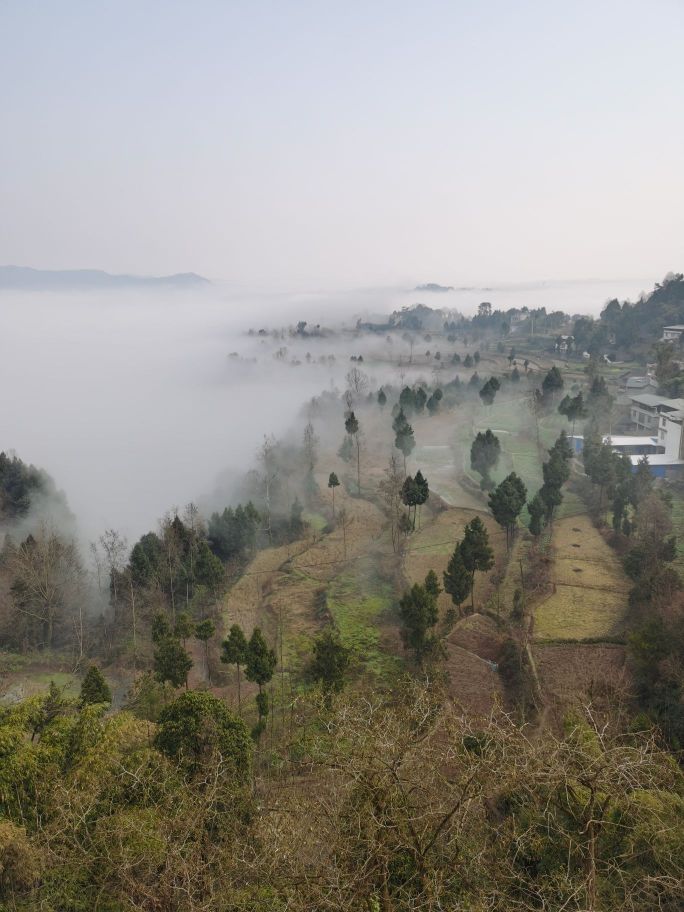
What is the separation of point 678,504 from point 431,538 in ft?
42.6

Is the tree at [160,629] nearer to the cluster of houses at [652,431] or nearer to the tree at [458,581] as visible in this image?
the tree at [458,581]

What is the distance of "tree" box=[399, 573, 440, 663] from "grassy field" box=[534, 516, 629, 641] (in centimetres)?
399

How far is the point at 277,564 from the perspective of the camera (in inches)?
1232

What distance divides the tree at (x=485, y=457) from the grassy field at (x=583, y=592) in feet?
20.4

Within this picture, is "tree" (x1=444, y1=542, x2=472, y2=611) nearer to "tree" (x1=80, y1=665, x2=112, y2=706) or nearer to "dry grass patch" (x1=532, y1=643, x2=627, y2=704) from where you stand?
"dry grass patch" (x1=532, y1=643, x2=627, y2=704)

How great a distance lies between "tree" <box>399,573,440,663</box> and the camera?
2011 centimetres

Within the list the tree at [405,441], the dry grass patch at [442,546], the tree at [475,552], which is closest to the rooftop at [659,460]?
the dry grass patch at [442,546]

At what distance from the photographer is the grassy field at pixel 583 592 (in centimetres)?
2166

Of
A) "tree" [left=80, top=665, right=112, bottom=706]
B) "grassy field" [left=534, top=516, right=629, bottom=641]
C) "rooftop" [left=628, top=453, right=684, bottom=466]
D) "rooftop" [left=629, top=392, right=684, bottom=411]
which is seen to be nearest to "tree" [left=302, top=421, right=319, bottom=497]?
"grassy field" [left=534, top=516, right=629, bottom=641]

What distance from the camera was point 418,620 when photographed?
20.2 meters


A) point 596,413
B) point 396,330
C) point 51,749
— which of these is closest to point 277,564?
point 51,749

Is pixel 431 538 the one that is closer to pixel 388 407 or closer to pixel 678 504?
pixel 678 504

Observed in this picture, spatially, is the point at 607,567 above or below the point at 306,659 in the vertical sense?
above

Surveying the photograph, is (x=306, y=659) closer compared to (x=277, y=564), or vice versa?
(x=306, y=659)
